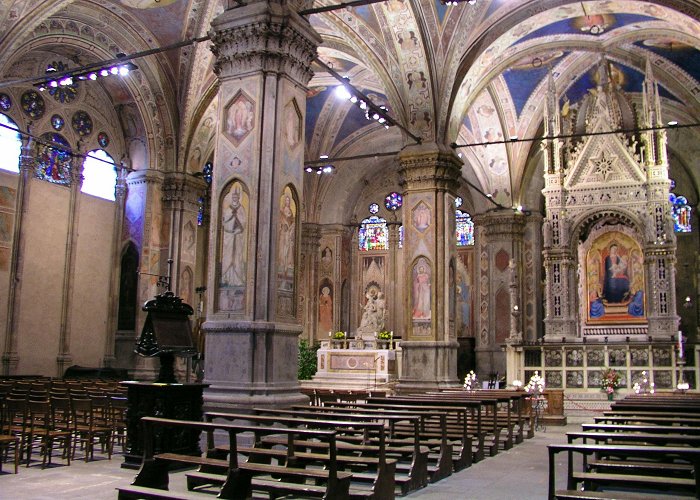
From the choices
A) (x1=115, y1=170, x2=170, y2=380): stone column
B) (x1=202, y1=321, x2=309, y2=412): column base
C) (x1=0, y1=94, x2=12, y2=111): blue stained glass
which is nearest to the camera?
(x1=202, y1=321, x2=309, y2=412): column base

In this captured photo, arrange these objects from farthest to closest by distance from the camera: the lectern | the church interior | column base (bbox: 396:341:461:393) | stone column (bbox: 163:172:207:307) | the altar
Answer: stone column (bbox: 163:172:207:307) < the altar < the church interior < column base (bbox: 396:341:461:393) < the lectern

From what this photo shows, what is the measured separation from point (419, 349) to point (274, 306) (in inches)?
322

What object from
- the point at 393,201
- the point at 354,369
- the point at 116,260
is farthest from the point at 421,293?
the point at 393,201

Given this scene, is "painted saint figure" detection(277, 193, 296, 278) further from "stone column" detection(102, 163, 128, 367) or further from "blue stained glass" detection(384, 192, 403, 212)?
"blue stained glass" detection(384, 192, 403, 212)

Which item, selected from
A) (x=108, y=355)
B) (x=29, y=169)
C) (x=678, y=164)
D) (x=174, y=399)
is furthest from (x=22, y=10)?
(x=678, y=164)

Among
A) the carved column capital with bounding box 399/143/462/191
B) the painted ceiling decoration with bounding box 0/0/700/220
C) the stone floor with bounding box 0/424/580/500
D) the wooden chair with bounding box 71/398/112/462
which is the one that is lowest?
the stone floor with bounding box 0/424/580/500

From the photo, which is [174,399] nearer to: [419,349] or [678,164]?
[419,349]

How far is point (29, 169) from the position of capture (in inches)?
829

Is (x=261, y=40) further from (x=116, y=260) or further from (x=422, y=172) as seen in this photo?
(x=116, y=260)

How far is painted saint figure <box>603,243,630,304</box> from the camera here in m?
24.8

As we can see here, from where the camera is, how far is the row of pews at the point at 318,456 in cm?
600

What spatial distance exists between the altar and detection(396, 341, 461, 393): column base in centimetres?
333

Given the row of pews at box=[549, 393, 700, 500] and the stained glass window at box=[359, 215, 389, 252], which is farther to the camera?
the stained glass window at box=[359, 215, 389, 252]

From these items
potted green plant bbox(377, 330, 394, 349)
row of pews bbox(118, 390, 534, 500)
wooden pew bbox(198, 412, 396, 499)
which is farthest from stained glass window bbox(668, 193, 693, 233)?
wooden pew bbox(198, 412, 396, 499)
